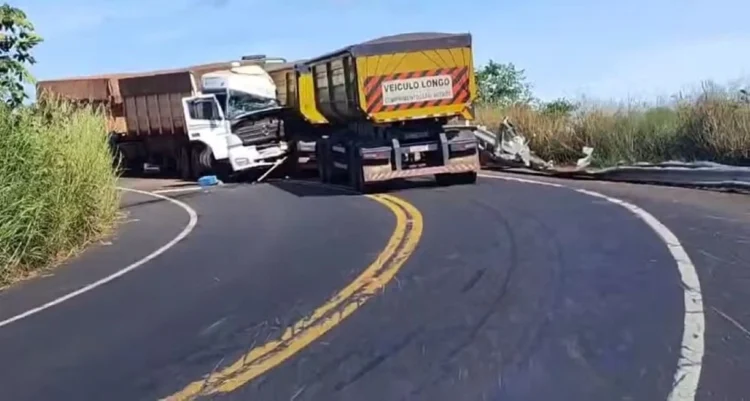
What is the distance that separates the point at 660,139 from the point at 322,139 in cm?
788

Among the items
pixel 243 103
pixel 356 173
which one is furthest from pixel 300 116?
pixel 356 173

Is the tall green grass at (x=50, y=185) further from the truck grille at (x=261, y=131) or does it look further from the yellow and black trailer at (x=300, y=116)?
the truck grille at (x=261, y=131)

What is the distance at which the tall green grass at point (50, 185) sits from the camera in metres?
13.6

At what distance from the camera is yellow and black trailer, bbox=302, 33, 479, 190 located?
21.9 m

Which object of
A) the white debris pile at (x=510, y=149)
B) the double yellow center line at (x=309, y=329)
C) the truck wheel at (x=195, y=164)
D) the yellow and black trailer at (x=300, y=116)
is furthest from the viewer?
the truck wheel at (x=195, y=164)

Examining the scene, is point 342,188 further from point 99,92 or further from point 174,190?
point 99,92

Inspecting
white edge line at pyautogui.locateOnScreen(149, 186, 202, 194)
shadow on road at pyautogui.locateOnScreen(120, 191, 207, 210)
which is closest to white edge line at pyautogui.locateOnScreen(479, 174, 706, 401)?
shadow on road at pyautogui.locateOnScreen(120, 191, 207, 210)

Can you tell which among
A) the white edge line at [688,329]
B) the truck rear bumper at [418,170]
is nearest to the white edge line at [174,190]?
the truck rear bumper at [418,170]

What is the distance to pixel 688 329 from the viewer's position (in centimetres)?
771

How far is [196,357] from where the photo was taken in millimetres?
7898

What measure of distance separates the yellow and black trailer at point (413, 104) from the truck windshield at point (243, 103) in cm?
729

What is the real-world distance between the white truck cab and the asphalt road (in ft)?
44.3

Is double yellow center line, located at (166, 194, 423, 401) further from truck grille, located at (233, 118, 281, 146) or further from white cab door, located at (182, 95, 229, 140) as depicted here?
white cab door, located at (182, 95, 229, 140)

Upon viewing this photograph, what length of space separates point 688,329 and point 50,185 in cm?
980
